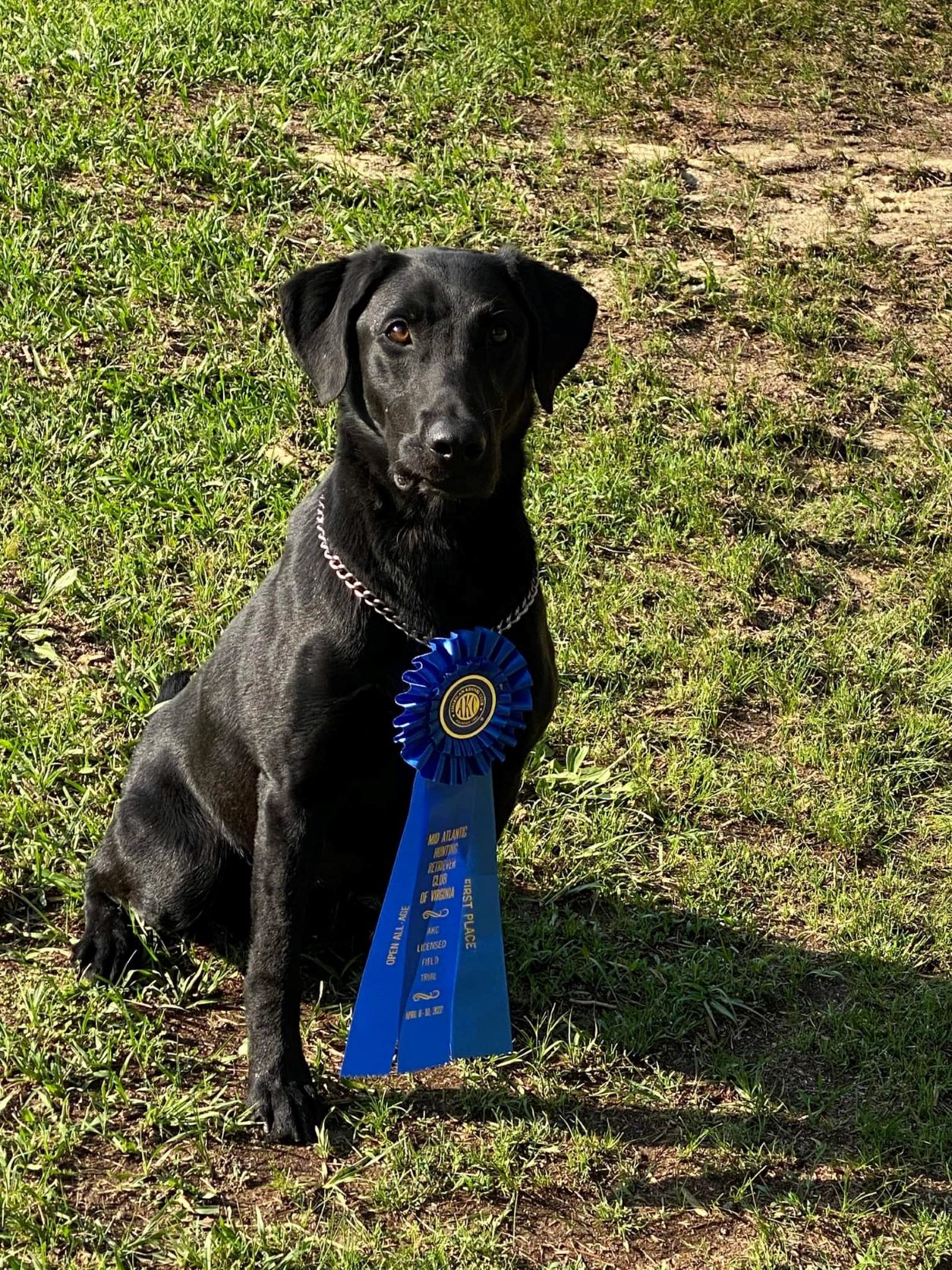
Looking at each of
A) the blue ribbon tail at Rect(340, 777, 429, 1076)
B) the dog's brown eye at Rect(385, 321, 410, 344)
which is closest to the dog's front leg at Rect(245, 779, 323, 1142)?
the blue ribbon tail at Rect(340, 777, 429, 1076)

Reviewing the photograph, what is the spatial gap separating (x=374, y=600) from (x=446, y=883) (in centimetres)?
69

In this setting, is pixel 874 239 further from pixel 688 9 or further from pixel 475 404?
pixel 475 404

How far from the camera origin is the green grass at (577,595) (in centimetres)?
326

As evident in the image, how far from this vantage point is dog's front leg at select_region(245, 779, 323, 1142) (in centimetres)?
325

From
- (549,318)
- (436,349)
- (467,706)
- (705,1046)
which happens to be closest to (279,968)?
(467,706)

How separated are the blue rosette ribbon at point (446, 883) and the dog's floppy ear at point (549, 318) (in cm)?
66

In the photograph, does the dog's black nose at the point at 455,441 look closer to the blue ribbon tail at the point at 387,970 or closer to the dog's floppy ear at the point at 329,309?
the dog's floppy ear at the point at 329,309

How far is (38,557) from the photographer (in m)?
4.91

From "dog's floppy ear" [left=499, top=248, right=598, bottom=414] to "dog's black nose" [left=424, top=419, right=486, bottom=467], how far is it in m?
0.40

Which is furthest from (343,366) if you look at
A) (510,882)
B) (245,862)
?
(510,882)

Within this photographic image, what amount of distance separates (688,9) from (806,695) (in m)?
4.22

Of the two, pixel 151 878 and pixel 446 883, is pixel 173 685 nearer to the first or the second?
pixel 151 878

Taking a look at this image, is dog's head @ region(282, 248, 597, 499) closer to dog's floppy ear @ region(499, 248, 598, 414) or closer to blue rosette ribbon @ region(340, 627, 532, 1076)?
dog's floppy ear @ region(499, 248, 598, 414)

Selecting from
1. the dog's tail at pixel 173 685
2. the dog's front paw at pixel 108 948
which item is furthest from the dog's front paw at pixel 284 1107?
the dog's tail at pixel 173 685
